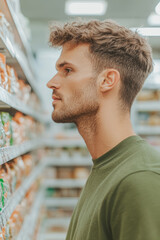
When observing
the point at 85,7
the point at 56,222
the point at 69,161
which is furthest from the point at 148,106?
the point at 56,222

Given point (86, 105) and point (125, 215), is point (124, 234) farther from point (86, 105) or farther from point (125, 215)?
point (86, 105)

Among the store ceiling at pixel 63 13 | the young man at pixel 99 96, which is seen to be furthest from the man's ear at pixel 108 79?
the store ceiling at pixel 63 13

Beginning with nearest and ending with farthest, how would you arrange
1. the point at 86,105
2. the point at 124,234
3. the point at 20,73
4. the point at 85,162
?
1. the point at 124,234
2. the point at 86,105
3. the point at 20,73
4. the point at 85,162

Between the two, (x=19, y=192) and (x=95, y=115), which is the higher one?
(x=95, y=115)

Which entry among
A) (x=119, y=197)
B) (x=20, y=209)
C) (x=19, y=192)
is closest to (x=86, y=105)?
(x=119, y=197)

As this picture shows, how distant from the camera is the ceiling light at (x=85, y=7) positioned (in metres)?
4.59

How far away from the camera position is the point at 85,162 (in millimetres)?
5137

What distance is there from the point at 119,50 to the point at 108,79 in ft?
0.49

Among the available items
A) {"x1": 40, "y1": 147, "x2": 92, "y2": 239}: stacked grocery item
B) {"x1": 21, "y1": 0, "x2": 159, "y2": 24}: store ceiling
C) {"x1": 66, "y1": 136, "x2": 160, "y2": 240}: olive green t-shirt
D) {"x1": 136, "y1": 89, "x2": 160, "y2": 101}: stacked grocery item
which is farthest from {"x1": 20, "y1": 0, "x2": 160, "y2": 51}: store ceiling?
{"x1": 66, "y1": 136, "x2": 160, "y2": 240}: olive green t-shirt

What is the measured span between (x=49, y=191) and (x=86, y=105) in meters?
4.12

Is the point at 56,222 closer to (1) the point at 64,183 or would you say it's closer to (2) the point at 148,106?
(1) the point at 64,183

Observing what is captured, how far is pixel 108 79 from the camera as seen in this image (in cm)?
132

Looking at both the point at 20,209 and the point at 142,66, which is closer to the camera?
the point at 142,66

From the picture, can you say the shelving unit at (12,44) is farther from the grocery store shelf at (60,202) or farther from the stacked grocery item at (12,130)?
the grocery store shelf at (60,202)
